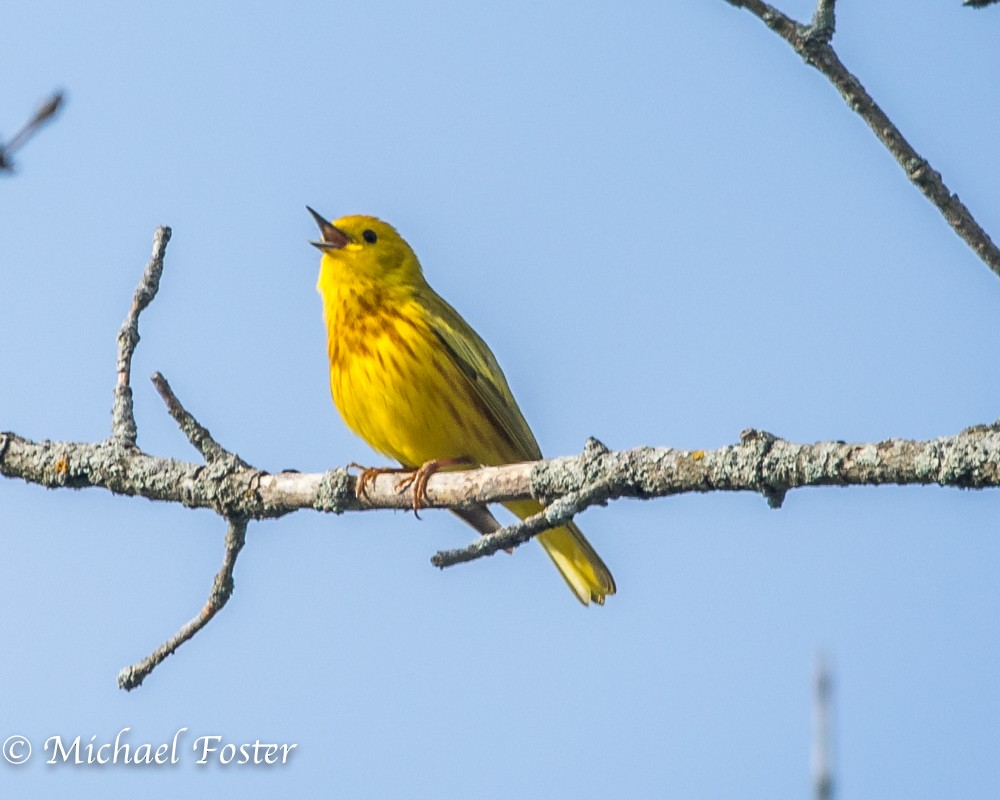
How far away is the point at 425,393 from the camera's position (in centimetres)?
694

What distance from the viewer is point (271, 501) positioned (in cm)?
531

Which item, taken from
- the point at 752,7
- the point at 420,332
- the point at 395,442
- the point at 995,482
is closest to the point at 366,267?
the point at 420,332

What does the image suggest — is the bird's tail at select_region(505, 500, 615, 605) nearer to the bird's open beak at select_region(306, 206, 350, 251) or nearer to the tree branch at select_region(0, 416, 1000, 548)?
the tree branch at select_region(0, 416, 1000, 548)

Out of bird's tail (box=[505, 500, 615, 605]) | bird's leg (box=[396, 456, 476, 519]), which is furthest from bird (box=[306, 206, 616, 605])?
bird's leg (box=[396, 456, 476, 519])

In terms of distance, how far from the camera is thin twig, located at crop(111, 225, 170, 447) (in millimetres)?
5238

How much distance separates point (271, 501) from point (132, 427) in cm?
70

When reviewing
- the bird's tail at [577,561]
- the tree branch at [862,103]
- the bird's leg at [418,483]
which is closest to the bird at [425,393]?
the bird's tail at [577,561]

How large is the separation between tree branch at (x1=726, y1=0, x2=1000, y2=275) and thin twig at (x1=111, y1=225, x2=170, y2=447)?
2483mm

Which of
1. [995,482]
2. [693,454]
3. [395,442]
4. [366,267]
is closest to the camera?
[995,482]

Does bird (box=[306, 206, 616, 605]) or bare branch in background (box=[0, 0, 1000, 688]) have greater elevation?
bird (box=[306, 206, 616, 605])

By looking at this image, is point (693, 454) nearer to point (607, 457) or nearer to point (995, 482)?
point (607, 457)

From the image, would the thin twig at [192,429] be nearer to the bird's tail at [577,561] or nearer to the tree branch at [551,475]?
the tree branch at [551,475]

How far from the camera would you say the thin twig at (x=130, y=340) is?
5238 millimetres

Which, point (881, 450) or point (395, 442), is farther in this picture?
point (395, 442)
